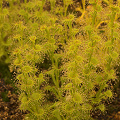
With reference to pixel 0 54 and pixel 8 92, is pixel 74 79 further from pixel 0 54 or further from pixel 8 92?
pixel 0 54

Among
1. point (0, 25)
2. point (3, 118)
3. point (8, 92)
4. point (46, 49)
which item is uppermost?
point (0, 25)

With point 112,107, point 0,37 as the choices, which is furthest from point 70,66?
point 0,37

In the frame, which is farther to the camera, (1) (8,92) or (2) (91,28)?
(1) (8,92)

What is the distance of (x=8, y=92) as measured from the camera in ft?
13.5

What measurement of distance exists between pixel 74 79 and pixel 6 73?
2308 millimetres

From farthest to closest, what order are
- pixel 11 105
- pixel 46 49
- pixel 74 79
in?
pixel 11 105, pixel 46 49, pixel 74 79

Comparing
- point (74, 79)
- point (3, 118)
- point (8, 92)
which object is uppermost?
point (74, 79)

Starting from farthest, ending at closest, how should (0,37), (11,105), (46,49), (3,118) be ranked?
(0,37), (11,105), (3,118), (46,49)

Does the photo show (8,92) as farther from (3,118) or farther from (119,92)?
(119,92)

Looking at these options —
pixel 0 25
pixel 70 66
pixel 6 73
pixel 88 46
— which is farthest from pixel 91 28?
pixel 6 73

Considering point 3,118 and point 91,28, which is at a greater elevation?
point 91,28

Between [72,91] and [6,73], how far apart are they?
2218mm

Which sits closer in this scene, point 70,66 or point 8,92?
point 70,66

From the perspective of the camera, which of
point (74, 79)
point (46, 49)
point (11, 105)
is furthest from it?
point (11, 105)
